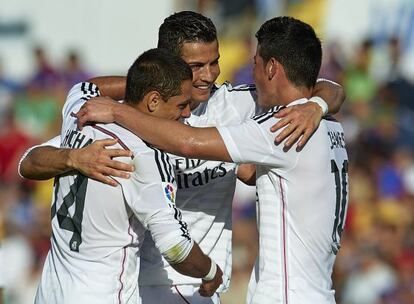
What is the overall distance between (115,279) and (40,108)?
11.2m

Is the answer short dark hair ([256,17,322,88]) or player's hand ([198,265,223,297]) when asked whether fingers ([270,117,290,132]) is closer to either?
short dark hair ([256,17,322,88])

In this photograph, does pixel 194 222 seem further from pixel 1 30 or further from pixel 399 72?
pixel 1 30

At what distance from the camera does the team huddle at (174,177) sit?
17.2ft

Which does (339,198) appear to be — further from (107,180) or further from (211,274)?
(107,180)

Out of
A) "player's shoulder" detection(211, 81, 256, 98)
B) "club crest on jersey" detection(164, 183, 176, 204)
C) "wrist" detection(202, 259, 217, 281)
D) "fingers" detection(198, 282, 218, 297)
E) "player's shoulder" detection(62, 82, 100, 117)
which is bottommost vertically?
"fingers" detection(198, 282, 218, 297)

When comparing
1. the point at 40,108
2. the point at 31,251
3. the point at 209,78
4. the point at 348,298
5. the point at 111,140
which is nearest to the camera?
the point at 111,140

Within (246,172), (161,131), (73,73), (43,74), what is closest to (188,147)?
(161,131)

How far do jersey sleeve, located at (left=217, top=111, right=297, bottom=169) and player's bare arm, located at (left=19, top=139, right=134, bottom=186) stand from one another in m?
0.57

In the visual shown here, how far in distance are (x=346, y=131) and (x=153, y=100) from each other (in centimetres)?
807

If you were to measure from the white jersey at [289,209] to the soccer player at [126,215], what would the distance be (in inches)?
12.7

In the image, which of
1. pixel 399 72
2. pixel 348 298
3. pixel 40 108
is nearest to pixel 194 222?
pixel 348 298

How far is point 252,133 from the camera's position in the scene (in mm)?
5445

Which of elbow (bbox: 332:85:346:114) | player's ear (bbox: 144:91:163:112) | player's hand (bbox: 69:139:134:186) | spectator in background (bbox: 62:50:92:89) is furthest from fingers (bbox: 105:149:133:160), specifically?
spectator in background (bbox: 62:50:92:89)

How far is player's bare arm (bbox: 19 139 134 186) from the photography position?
5195 mm
